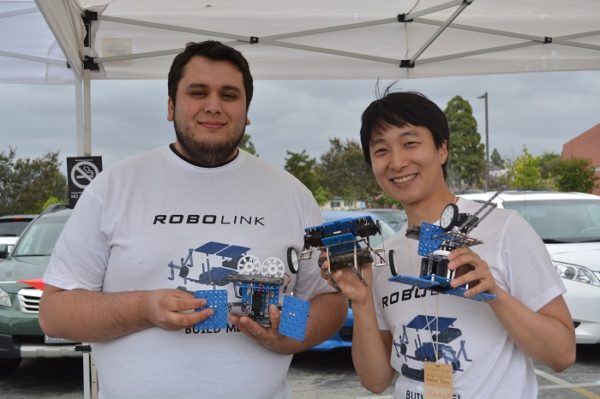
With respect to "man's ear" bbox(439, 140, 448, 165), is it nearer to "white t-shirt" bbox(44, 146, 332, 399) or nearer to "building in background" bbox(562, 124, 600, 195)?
"white t-shirt" bbox(44, 146, 332, 399)

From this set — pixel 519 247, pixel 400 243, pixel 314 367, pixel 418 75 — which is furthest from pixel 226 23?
pixel 314 367

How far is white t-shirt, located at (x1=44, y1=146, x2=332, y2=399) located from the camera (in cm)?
186

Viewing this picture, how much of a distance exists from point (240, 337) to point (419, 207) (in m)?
0.74

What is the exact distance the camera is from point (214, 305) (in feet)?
5.73

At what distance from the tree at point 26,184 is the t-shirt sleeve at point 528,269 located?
32.6m

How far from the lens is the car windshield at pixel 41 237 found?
6.57 meters

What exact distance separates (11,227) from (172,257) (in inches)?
422

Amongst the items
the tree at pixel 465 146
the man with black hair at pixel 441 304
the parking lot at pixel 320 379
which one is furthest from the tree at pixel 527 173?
the man with black hair at pixel 441 304

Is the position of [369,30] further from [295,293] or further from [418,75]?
[295,293]

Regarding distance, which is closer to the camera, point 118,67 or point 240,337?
point 240,337

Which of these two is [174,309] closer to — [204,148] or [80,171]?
[204,148]

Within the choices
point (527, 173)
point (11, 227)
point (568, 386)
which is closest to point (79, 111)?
point (568, 386)

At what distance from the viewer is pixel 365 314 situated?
190cm

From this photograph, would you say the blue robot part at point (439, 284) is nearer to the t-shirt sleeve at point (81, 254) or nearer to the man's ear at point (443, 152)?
the man's ear at point (443, 152)
